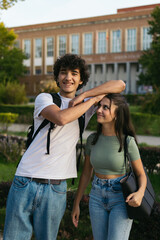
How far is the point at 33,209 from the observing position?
6.77ft

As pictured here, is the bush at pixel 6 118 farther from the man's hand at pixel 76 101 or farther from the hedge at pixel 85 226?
the man's hand at pixel 76 101

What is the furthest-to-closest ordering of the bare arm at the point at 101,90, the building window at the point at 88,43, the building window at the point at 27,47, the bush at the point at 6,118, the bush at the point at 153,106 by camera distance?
the building window at the point at 27,47, the building window at the point at 88,43, the bush at the point at 153,106, the bush at the point at 6,118, the bare arm at the point at 101,90

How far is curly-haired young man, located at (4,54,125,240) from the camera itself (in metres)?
2.04

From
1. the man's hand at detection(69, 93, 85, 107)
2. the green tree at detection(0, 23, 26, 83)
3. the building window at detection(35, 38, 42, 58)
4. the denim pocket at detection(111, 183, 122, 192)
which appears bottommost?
the denim pocket at detection(111, 183, 122, 192)

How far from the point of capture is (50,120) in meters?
2.04

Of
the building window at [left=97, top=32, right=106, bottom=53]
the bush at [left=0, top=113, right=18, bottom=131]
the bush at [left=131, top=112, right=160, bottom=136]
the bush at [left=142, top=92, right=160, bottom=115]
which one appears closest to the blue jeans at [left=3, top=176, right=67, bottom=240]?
the bush at [left=0, top=113, right=18, bottom=131]

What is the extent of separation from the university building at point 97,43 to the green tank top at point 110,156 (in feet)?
137

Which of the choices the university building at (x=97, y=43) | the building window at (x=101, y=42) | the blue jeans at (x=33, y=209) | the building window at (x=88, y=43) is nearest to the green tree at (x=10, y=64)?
the university building at (x=97, y=43)

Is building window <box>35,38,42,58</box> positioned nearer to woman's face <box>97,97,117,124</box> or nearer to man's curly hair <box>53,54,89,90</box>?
man's curly hair <box>53,54,89,90</box>

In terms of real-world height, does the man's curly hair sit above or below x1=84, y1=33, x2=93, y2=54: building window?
below

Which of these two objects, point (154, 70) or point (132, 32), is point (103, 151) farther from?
point (132, 32)

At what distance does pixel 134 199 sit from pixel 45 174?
0.58m

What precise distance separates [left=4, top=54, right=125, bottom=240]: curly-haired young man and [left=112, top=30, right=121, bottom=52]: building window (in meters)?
47.4

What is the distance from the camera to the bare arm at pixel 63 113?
199cm
